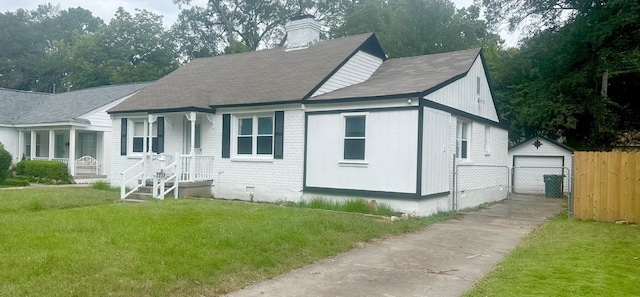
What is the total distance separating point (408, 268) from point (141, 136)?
1366 centimetres

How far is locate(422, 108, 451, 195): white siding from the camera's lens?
12.1 meters

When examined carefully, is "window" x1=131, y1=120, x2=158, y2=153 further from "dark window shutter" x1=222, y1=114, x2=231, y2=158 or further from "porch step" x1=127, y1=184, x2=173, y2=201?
"dark window shutter" x1=222, y1=114, x2=231, y2=158

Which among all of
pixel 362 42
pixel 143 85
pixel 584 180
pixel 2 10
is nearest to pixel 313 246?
pixel 584 180

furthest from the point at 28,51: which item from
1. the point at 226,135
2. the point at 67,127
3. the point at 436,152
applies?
the point at 436,152

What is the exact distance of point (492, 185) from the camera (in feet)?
57.9

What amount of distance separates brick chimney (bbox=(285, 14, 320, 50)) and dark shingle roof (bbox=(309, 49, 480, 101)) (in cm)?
323

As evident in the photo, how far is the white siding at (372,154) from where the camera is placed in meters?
11.9

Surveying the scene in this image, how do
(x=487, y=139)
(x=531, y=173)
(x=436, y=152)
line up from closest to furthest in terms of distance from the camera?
(x=436, y=152)
(x=487, y=139)
(x=531, y=173)

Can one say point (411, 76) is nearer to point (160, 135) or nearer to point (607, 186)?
point (607, 186)

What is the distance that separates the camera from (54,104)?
28.9 metres

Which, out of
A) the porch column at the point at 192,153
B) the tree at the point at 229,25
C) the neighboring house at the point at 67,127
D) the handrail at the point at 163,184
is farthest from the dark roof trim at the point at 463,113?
the tree at the point at 229,25

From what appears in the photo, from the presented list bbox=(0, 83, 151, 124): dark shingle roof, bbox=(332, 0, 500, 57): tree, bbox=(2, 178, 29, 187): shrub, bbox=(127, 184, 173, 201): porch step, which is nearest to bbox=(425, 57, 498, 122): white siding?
bbox=(127, 184, 173, 201): porch step

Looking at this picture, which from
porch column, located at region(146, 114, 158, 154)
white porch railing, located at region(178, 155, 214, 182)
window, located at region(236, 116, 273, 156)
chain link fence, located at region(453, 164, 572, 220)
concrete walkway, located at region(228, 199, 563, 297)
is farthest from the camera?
porch column, located at region(146, 114, 158, 154)

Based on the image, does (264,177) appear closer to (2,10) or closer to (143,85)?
(143,85)
